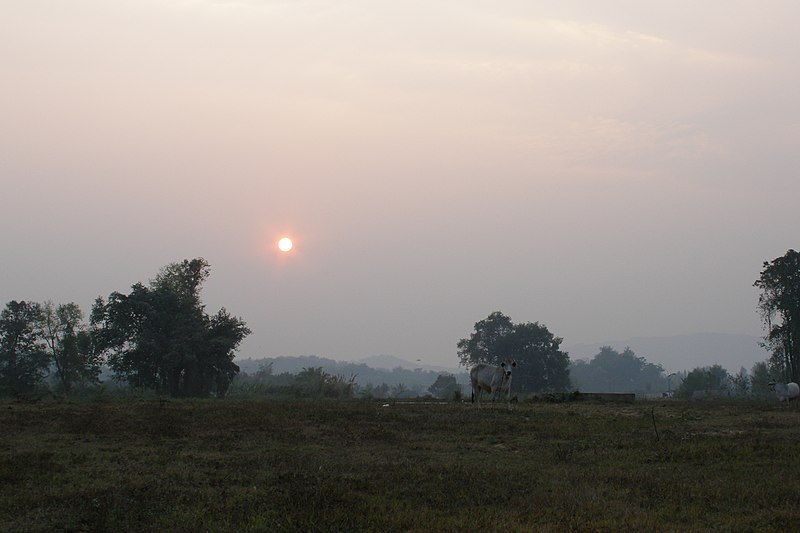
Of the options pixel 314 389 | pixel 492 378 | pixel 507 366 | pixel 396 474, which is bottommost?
pixel 396 474

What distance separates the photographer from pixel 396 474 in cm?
1565

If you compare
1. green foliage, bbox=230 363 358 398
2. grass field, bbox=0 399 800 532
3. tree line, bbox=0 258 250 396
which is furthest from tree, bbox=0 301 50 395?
grass field, bbox=0 399 800 532

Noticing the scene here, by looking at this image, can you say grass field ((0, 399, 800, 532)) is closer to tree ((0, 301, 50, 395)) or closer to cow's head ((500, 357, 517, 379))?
cow's head ((500, 357, 517, 379))

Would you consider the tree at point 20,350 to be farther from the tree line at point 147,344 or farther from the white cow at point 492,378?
the white cow at point 492,378

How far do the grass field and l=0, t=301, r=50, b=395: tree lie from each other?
128ft

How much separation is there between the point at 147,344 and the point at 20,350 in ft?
49.2

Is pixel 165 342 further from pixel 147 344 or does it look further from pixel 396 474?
pixel 396 474

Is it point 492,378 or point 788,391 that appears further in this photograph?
point 788,391

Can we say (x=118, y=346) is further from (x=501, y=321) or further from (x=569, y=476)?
(x=501, y=321)

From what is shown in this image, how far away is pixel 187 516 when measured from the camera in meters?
12.0

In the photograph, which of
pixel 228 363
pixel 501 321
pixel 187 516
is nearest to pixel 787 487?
pixel 187 516

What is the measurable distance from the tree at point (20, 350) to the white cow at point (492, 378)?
128 feet

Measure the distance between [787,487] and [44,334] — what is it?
6433 cm

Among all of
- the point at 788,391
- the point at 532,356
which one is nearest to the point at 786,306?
the point at 788,391
